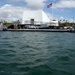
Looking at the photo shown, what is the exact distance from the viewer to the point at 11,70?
14.0 m

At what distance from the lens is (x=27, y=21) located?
147500mm

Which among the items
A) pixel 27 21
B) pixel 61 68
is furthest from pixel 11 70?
pixel 27 21

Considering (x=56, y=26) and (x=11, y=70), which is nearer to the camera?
(x=11, y=70)

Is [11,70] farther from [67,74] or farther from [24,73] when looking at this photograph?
[67,74]

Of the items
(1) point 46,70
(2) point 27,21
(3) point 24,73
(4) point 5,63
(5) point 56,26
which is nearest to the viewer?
(3) point 24,73

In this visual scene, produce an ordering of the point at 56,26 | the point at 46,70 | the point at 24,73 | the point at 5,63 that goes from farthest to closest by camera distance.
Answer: the point at 56,26
the point at 5,63
the point at 46,70
the point at 24,73

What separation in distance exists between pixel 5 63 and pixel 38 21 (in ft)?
437

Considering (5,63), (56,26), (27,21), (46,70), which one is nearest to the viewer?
(46,70)

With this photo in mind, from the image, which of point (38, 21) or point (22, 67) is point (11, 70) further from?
point (38, 21)

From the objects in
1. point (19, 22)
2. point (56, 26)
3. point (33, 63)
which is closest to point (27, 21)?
point (19, 22)

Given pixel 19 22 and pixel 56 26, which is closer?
pixel 56 26

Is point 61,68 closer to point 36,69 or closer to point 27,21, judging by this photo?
point 36,69

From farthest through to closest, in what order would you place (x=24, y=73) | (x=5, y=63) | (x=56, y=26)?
(x=56, y=26) < (x=5, y=63) < (x=24, y=73)

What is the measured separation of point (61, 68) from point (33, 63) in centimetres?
227
